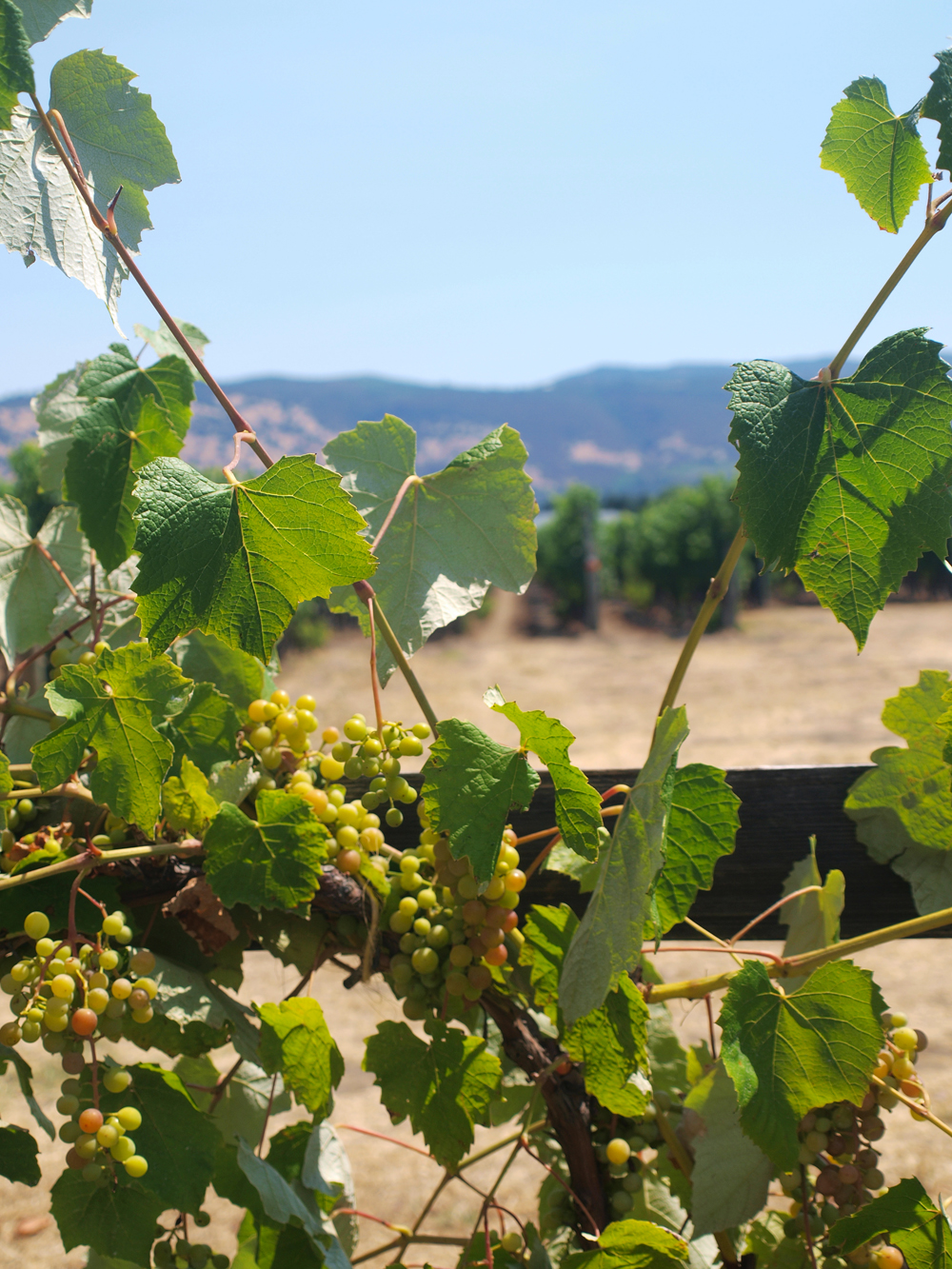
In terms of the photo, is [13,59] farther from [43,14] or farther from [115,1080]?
[115,1080]

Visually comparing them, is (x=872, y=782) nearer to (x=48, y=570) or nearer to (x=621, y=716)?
(x=48, y=570)

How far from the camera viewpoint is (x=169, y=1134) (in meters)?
0.71

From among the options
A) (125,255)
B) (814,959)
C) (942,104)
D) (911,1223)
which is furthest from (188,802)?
(942,104)

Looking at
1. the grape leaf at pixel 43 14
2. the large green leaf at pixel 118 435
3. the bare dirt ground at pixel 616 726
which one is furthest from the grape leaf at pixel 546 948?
the grape leaf at pixel 43 14

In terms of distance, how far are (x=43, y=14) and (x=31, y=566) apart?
0.53m

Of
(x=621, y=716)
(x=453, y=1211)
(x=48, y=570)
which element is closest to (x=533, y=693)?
(x=621, y=716)

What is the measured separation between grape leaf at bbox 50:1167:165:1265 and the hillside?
74562 millimetres

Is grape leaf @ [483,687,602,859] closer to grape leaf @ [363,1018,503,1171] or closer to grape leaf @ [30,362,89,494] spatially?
grape leaf @ [363,1018,503,1171]

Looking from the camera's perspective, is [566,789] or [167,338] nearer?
[566,789]

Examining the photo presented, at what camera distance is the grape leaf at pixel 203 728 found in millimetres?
774

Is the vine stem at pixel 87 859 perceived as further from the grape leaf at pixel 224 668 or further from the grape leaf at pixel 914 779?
the grape leaf at pixel 914 779

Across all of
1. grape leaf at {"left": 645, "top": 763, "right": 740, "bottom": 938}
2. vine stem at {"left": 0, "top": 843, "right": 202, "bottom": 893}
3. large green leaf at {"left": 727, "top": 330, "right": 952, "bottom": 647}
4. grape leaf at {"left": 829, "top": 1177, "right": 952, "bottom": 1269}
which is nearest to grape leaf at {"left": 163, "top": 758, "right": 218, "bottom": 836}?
vine stem at {"left": 0, "top": 843, "right": 202, "bottom": 893}

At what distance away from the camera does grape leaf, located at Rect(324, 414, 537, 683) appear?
783 millimetres

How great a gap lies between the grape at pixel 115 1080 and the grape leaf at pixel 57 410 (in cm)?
60
